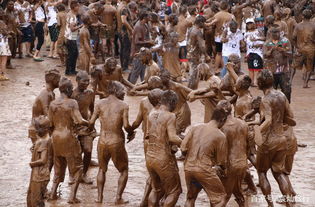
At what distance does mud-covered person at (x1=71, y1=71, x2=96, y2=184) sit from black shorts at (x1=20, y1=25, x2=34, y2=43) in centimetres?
1037

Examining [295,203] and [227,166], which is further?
[295,203]

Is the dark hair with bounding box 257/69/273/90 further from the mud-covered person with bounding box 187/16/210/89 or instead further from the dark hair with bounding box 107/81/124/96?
the mud-covered person with bounding box 187/16/210/89

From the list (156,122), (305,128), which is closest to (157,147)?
(156,122)

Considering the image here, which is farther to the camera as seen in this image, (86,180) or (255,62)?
(255,62)

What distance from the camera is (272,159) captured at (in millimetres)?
10312

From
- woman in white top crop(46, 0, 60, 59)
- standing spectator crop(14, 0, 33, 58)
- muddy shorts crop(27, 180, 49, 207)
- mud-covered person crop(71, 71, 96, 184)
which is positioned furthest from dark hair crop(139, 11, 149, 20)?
muddy shorts crop(27, 180, 49, 207)

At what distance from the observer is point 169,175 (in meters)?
9.66

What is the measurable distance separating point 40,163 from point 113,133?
130cm

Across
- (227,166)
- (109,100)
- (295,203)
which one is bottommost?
(295,203)

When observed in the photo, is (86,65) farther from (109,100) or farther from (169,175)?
(169,175)

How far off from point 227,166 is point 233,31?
9.32m

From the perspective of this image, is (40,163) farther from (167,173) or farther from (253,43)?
(253,43)

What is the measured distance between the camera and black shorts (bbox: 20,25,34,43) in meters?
21.4

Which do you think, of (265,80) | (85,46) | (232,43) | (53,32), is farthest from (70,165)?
(53,32)
